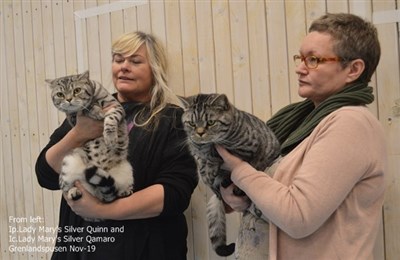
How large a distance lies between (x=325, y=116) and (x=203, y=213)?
0.74 meters

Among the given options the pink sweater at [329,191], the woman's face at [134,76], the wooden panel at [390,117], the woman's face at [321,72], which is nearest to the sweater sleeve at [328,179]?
the pink sweater at [329,191]

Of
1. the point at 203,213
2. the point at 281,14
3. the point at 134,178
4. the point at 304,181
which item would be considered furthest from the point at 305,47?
the point at 203,213

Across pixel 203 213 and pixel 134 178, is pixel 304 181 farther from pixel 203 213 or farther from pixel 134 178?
pixel 203 213

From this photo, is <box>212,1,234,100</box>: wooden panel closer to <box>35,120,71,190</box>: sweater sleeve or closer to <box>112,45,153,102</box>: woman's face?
<box>112,45,153,102</box>: woman's face

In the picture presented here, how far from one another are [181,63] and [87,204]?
652mm

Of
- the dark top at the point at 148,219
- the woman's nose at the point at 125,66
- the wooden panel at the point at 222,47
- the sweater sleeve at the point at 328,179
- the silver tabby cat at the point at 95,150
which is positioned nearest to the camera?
the sweater sleeve at the point at 328,179

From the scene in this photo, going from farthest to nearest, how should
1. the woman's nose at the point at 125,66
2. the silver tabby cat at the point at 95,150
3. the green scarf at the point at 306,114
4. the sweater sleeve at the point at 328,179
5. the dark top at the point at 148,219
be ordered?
the woman's nose at the point at 125,66 → the dark top at the point at 148,219 → the silver tabby cat at the point at 95,150 → the green scarf at the point at 306,114 → the sweater sleeve at the point at 328,179

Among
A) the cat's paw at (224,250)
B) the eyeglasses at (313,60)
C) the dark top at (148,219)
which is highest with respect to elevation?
the eyeglasses at (313,60)

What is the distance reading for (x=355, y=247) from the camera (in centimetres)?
90

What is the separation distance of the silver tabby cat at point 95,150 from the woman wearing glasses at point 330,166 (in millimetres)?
307

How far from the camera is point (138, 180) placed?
127 cm

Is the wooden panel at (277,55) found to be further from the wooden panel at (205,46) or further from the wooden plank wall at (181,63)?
the wooden panel at (205,46)

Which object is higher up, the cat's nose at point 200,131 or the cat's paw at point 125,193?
the cat's nose at point 200,131

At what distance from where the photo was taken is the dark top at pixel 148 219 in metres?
1.25
